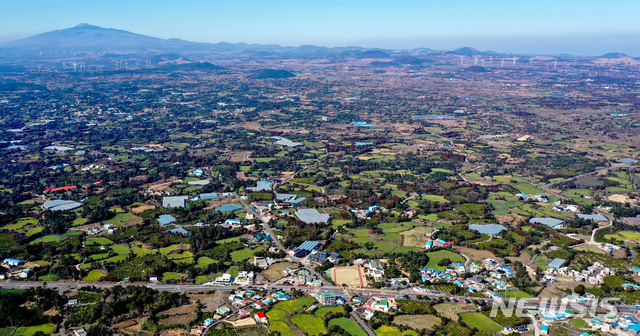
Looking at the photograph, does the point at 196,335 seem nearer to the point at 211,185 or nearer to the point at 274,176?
the point at 211,185

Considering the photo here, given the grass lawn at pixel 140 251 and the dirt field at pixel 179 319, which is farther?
the grass lawn at pixel 140 251

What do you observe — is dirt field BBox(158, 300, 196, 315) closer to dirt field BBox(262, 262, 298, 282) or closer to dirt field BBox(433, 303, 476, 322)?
dirt field BBox(262, 262, 298, 282)

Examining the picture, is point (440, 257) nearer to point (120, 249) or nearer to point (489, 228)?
point (489, 228)

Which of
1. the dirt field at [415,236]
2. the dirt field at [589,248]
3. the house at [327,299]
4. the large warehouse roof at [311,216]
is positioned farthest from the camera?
the large warehouse roof at [311,216]

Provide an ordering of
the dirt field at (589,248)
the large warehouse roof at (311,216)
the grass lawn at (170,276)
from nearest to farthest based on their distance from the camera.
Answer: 1. the grass lawn at (170,276)
2. the dirt field at (589,248)
3. the large warehouse roof at (311,216)

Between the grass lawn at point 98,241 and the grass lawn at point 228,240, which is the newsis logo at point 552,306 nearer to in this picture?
the grass lawn at point 228,240

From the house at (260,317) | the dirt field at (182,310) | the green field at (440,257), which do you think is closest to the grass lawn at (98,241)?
the dirt field at (182,310)

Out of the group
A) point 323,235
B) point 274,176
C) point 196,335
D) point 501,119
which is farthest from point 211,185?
point 501,119

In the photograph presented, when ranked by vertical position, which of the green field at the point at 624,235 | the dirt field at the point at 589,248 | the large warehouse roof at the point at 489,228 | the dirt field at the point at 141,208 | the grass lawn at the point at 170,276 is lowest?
the grass lawn at the point at 170,276
